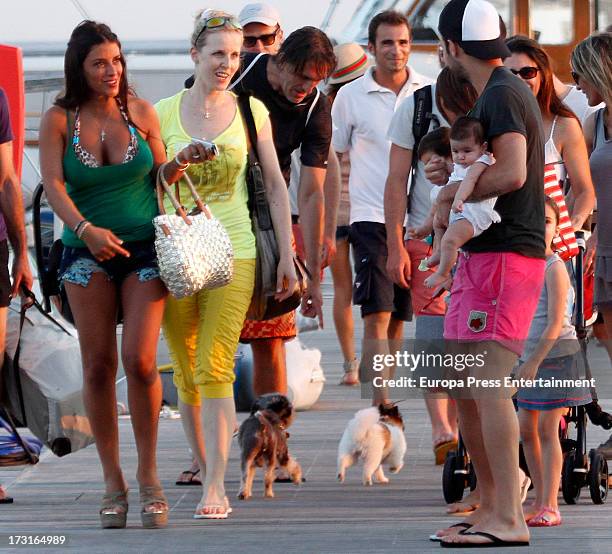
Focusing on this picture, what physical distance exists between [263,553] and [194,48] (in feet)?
6.76

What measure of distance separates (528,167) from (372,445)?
6.47ft

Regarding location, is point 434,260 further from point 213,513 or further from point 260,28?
point 260,28

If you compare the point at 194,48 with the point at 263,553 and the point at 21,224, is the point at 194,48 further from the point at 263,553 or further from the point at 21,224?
the point at 263,553

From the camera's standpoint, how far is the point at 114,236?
616 cm

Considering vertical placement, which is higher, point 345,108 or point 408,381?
point 345,108

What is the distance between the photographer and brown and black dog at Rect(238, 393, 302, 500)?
273 inches

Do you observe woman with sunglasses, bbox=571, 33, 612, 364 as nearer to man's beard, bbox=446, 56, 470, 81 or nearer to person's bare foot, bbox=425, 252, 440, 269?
person's bare foot, bbox=425, 252, 440, 269

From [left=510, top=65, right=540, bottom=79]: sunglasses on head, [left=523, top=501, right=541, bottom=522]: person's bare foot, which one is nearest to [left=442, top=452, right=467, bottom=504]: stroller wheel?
[left=523, top=501, right=541, bottom=522]: person's bare foot

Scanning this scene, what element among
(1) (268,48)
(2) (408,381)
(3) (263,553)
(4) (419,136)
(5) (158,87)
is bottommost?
(3) (263,553)

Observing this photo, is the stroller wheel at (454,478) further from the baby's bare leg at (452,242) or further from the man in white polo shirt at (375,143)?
the man in white polo shirt at (375,143)

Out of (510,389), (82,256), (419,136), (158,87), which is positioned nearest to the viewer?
(510,389)

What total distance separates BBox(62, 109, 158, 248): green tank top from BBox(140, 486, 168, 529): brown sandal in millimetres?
942

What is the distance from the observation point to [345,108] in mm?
9453

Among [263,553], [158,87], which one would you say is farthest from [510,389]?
[158,87]
